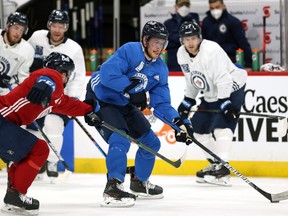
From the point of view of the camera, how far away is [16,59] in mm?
6848

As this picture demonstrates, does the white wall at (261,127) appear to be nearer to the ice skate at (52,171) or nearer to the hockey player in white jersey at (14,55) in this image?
the ice skate at (52,171)

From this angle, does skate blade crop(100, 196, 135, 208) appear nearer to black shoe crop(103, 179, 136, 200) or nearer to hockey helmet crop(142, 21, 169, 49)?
black shoe crop(103, 179, 136, 200)

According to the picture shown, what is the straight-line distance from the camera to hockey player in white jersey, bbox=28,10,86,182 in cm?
682

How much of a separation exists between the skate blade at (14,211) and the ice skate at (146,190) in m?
1.02

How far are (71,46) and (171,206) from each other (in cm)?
186

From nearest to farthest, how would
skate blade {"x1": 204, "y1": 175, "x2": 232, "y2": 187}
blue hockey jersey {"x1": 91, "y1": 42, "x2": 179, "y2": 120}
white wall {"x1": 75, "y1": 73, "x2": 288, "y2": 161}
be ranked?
blue hockey jersey {"x1": 91, "y1": 42, "x2": 179, "y2": 120} → skate blade {"x1": 204, "y1": 175, "x2": 232, "y2": 187} → white wall {"x1": 75, "y1": 73, "x2": 288, "y2": 161}

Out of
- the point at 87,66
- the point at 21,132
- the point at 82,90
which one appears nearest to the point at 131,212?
the point at 21,132

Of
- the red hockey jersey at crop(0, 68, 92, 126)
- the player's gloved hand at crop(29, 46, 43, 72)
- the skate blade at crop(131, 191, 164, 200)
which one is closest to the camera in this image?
the red hockey jersey at crop(0, 68, 92, 126)

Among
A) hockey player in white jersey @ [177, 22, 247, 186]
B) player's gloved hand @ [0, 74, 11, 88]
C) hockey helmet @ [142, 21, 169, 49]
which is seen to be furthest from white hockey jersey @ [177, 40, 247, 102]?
player's gloved hand @ [0, 74, 11, 88]

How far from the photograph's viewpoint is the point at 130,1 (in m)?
9.24

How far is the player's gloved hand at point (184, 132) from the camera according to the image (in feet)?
18.6

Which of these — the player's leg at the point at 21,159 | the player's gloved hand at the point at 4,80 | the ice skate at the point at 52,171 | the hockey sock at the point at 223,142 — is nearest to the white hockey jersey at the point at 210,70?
the hockey sock at the point at 223,142

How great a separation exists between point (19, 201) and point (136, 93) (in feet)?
3.21

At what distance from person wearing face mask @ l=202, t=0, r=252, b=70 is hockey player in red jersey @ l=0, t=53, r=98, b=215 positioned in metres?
2.86
